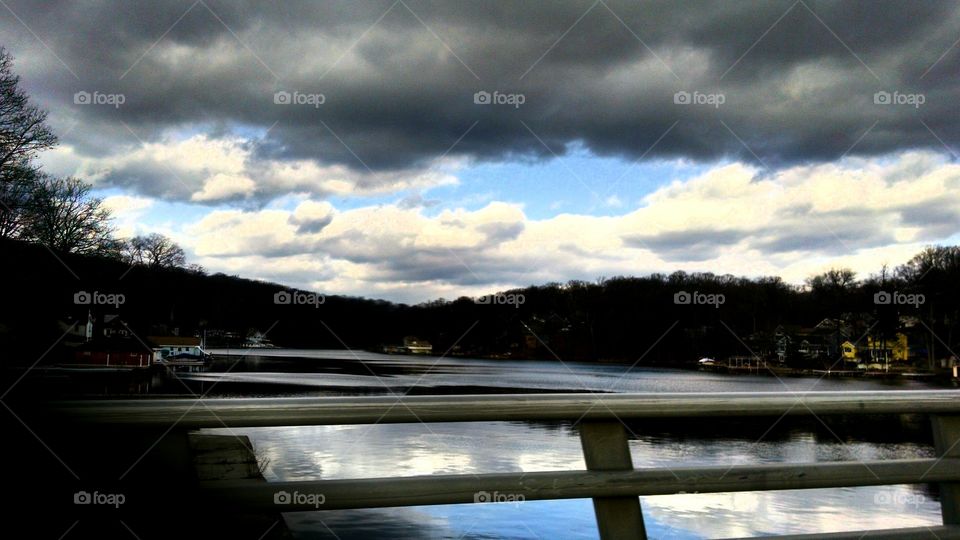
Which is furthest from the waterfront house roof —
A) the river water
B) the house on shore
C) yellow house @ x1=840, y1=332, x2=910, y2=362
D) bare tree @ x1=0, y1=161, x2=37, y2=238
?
yellow house @ x1=840, y1=332, x2=910, y2=362

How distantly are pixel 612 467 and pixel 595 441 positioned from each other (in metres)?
0.11

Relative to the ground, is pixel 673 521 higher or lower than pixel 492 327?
lower

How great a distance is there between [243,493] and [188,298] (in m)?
33.7

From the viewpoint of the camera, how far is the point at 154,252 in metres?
44.2

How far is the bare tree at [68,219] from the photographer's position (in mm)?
38375

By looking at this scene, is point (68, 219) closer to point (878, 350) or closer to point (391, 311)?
point (391, 311)

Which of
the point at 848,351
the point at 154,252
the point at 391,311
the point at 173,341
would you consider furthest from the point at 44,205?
the point at 848,351

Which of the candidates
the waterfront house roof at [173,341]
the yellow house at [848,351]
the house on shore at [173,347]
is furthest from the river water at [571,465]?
the yellow house at [848,351]

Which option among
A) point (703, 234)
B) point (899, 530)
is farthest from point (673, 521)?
point (703, 234)

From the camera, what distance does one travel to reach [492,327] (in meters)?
50.9

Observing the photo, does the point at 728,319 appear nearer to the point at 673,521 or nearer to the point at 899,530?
the point at 673,521

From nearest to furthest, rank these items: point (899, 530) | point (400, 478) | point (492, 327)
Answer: point (400, 478) < point (899, 530) < point (492, 327)

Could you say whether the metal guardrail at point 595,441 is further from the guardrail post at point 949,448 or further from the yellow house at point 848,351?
the yellow house at point 848,351

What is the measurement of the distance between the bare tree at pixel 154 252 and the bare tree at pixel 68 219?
1.71m
